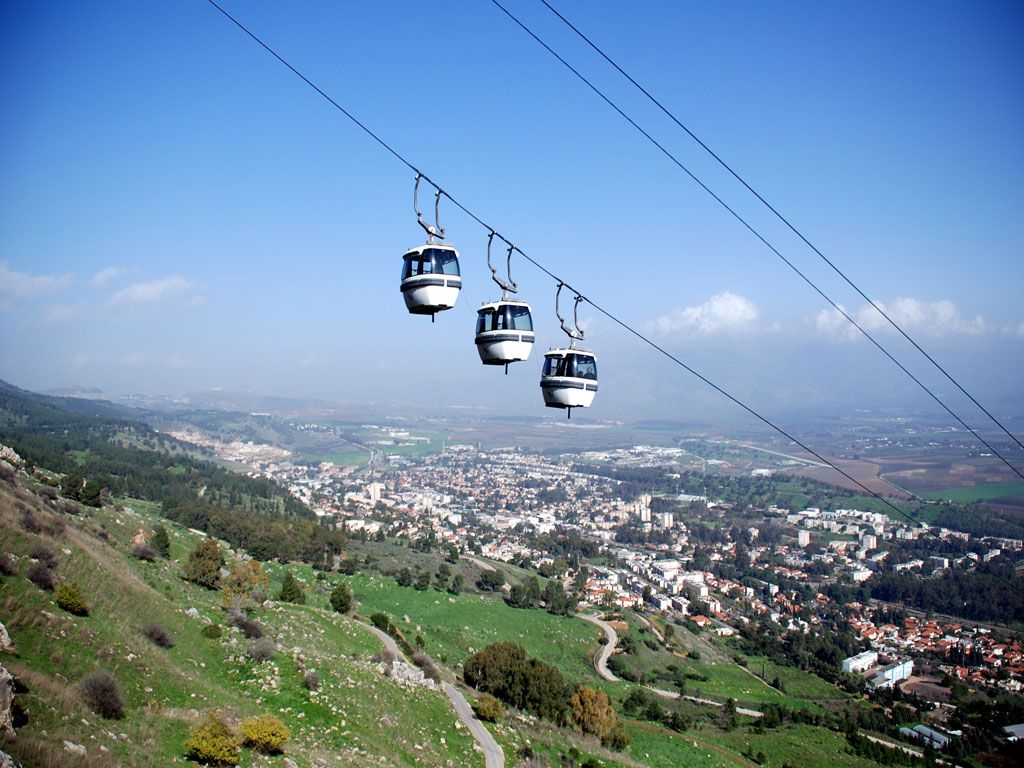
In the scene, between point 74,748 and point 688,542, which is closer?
point 74,748

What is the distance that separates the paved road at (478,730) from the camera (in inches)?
645

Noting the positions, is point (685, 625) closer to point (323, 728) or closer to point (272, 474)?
point (323, 728)

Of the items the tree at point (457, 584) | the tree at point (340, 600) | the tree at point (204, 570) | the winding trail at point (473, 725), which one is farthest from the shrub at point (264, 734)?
the tree at point (457, 584)

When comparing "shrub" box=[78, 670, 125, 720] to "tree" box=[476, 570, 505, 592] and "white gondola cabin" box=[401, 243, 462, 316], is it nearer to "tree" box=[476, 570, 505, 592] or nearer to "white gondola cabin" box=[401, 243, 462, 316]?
"white gondola cabin" box=[401, 243, 462, 316]

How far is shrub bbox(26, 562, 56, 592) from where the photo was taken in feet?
48.7

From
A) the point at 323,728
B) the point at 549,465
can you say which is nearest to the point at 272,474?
the point at 549,465

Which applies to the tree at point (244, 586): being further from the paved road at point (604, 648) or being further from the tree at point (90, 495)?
the paved road at point (604, 648)

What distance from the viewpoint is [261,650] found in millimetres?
17297

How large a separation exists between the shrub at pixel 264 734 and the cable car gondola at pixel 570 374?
24.5ft

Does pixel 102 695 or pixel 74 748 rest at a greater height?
pixel 74 748

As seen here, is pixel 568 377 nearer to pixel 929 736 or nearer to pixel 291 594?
pixel 291 594

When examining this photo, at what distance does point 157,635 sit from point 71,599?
84.1 inches

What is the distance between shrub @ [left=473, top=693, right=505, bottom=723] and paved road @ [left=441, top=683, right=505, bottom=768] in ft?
0.76

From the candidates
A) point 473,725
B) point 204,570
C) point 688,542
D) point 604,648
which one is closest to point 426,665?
point 473,725
